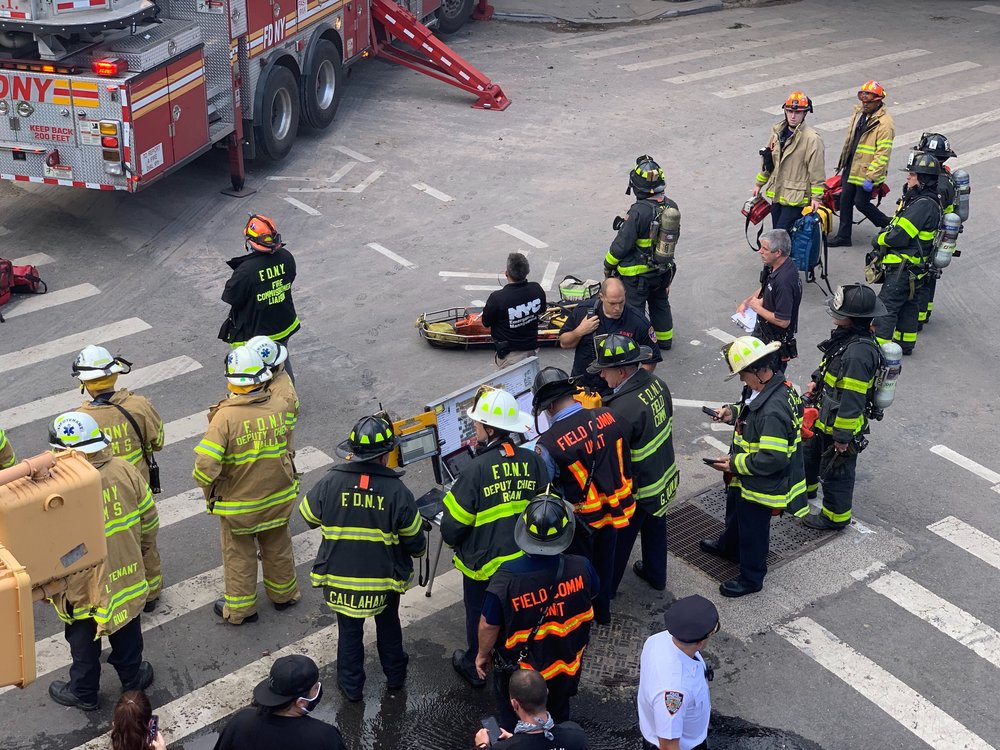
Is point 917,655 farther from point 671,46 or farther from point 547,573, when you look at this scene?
point 671,46

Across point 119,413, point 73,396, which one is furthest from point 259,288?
point 119,413

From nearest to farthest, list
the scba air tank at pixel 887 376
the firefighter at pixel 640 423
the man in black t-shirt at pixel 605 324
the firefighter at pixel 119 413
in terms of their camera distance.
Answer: the firefighter at pixel 119 413 < the firefighter at pixel 640 423 < the scba air tank at pixel 887 376 < the man in black t-shirt at pixel 605 324

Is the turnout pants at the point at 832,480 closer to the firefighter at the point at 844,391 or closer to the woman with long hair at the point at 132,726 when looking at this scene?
the firefighter at the point at 844,391

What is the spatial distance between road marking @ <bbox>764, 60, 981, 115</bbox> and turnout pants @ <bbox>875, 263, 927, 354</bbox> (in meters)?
6.94

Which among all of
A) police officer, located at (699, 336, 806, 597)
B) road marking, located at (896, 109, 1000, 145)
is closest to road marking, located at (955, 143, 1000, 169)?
road marking, located at (896, 109, 1000, 145)

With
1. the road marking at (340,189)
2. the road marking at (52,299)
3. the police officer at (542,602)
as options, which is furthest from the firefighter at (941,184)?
the road marking at (52,299)

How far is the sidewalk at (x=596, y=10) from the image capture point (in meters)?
21.6

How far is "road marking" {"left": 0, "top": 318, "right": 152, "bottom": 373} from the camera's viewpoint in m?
10.3

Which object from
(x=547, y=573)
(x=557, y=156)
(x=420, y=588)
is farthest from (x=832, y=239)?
(x=547, y=573)

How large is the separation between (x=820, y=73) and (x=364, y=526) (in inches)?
592

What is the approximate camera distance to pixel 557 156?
50.8ft

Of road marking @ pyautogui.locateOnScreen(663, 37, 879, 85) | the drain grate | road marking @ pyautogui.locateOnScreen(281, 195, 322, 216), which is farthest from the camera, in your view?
road marking @ pyautogui.locateOnScreen(663, 37, 879, 85)

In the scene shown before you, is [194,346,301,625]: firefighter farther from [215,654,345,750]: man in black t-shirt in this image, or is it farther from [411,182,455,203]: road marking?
[411,182,455,203]: road marking

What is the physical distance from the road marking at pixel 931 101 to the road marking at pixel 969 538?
9.29m
